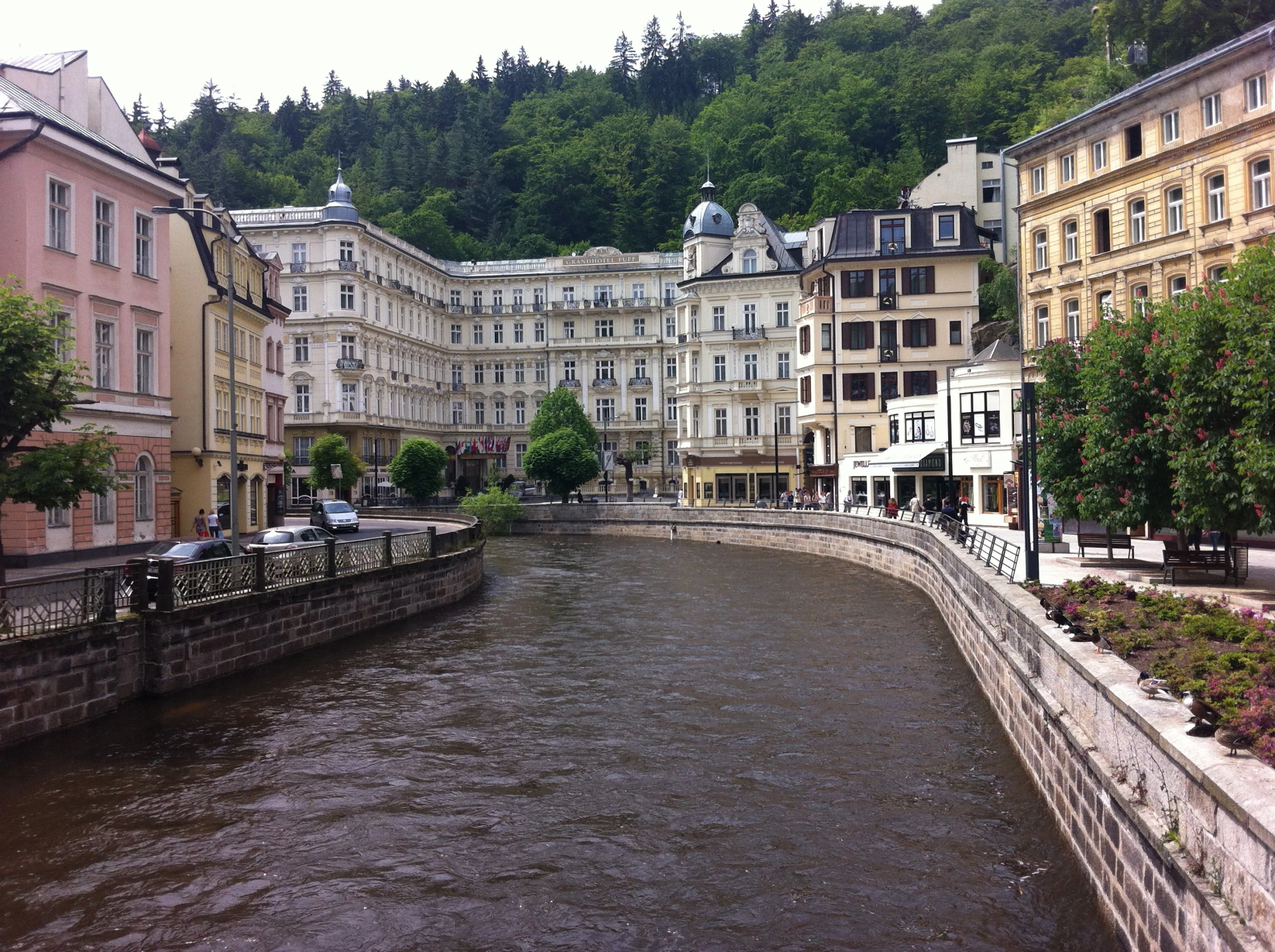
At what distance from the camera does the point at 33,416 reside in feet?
64.4

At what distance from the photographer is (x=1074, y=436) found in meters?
26.0

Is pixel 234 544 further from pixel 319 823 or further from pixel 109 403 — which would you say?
pixel 319 823

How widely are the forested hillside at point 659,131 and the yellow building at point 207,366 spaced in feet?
190

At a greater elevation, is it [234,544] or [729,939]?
[234,544]

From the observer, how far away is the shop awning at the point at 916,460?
50281mm

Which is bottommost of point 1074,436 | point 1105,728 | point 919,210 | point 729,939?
point 729,939

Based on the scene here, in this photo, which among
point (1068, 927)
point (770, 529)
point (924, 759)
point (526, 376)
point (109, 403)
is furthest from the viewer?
point (526, 376)

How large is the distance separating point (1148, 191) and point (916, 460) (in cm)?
1754

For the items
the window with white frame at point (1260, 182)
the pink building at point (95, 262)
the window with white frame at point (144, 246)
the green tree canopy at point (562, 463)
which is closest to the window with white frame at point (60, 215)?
the pink building at point (95, 262)

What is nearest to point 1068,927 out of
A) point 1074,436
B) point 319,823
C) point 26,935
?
point 319,823

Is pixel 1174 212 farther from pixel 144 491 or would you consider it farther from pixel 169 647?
pixel 144 491

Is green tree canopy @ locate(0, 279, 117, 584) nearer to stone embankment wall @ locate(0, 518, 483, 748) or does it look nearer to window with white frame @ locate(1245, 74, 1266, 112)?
stone embankment wall @ locate(0, 518, 483, 748)

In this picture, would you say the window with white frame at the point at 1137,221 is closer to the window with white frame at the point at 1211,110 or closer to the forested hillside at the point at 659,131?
the window with white frame at the point at 1211,110

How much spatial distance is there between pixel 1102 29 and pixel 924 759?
46.5m
